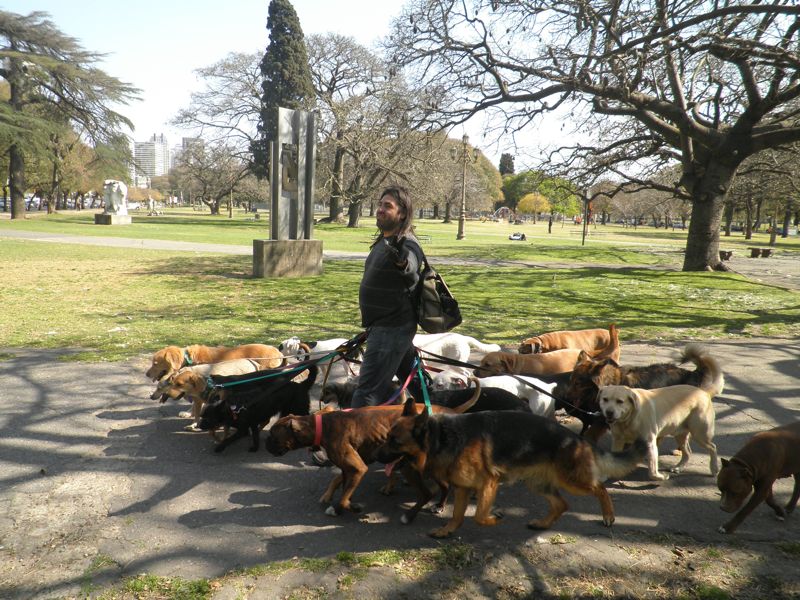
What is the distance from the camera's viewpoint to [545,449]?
4.11 m

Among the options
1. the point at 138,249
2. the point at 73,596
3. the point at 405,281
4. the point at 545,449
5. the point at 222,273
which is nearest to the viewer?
the point at 73,596

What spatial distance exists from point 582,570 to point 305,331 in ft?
24.0

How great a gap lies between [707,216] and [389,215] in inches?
794

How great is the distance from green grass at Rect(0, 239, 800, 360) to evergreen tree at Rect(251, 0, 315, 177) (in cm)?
3311

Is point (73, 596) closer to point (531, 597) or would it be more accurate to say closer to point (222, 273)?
point (531, 597)

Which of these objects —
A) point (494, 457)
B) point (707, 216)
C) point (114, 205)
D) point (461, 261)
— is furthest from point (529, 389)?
point (114, 205)

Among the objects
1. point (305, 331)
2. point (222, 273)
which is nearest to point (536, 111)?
point (222, 273)

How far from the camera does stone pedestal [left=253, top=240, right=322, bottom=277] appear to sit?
59.6 feet

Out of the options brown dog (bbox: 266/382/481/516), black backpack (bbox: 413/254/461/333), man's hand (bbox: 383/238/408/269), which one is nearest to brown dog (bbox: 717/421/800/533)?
brown dog (bbox: 266/382/481/516)

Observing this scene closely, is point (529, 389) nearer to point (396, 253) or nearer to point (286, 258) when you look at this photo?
point (396, 253)

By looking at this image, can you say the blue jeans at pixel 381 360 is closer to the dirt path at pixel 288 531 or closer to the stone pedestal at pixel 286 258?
the dirt path at pixel 288 531

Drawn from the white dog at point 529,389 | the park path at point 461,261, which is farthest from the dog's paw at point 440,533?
the park path at point 461,261

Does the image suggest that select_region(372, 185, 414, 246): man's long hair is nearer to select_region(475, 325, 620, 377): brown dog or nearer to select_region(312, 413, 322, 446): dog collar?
select_region(312, 413, 322, 446): dog collar

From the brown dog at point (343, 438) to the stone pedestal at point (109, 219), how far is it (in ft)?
157
